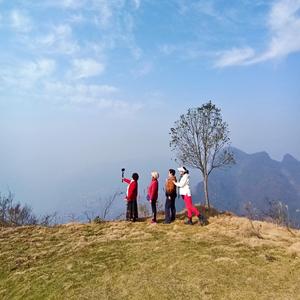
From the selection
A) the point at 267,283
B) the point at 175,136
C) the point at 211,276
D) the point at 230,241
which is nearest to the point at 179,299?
the point at 211,276

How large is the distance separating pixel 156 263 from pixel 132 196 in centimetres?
732

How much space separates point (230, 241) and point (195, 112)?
501 inches

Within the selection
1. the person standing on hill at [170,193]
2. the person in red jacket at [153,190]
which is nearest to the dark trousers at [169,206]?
the person standing on hill at [170,193]

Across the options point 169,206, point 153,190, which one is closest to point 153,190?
point 153,190

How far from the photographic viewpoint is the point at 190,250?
572 inches

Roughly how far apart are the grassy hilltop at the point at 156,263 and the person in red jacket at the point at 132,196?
5.99ft

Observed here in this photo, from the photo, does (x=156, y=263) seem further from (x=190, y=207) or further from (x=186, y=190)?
(x=186, y=190)

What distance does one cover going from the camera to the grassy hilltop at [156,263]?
1146 centimetres

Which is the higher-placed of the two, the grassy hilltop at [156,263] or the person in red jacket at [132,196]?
the person in red jacket at [132,196]

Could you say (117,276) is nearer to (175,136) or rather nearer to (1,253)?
(1,253)

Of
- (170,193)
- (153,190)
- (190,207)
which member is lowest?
(190,207)

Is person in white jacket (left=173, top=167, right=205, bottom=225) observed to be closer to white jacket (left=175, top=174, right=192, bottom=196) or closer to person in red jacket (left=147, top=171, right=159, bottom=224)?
white jacket (left=175, top=174, right=192, bottom=196)

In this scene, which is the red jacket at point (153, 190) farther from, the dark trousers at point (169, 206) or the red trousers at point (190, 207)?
the red trousers at point (190, 207)

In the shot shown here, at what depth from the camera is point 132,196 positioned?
2067 cm
